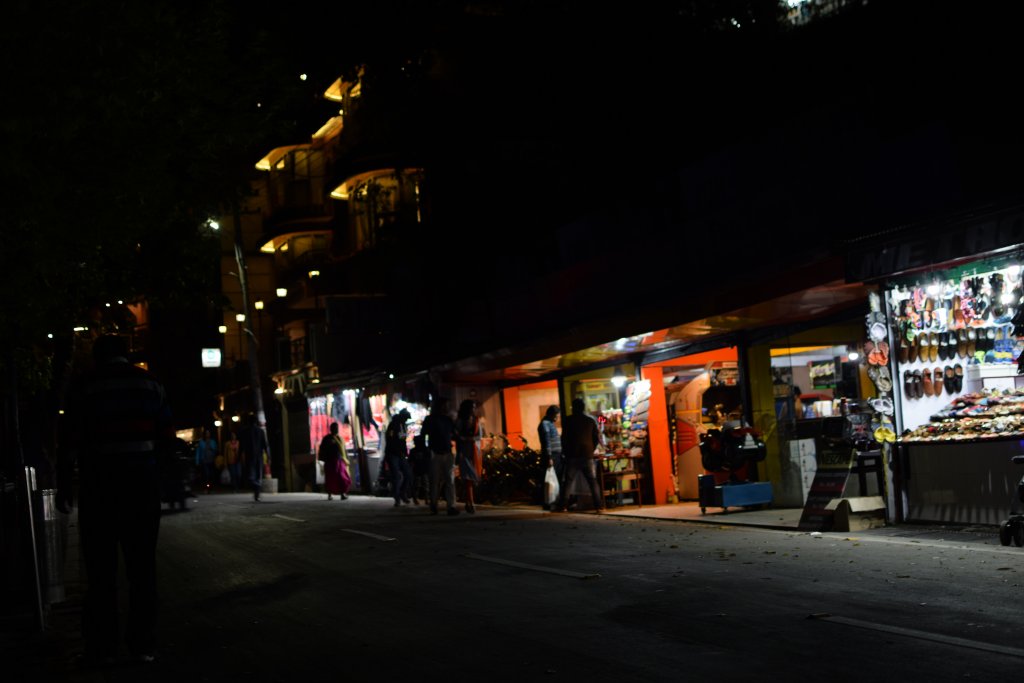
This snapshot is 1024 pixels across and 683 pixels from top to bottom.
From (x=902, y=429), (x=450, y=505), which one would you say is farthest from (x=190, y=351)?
(x=902, y=429)

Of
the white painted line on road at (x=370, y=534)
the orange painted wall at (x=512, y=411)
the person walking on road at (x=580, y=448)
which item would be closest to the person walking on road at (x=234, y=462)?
the orange painted wall at (x=512, y=411)

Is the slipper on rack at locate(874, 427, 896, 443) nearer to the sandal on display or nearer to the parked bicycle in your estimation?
the sandal on display

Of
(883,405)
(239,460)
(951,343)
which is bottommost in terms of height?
(239,460)

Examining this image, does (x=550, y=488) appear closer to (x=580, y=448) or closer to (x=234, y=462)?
(x=580, y=448)

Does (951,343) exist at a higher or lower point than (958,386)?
higher

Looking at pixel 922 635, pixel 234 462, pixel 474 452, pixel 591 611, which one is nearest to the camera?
pixel 922 635

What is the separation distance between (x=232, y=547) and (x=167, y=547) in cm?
124

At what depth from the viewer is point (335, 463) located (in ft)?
101

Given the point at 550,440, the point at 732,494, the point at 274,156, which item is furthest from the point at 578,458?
the point at 274,156

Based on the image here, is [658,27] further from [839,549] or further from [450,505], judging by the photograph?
[839,549]

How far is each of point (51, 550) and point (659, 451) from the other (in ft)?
43.9

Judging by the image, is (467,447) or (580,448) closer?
(580,448)

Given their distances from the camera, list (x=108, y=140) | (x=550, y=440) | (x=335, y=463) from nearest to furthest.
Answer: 1. (x=108, y=140)
2. (x=550, y=440)
3. (x=335, y=463)

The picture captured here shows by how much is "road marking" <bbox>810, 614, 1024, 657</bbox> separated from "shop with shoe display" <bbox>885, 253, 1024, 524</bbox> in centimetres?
648
